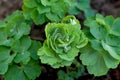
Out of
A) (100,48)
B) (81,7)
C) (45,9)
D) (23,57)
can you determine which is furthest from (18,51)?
(81,7)

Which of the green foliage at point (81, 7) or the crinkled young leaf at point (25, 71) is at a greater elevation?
the green foliage at point (81, 7)

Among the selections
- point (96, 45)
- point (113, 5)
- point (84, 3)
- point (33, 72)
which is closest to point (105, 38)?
point (96, 45)

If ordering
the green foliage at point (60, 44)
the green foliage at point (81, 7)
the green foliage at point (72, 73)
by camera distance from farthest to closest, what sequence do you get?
1. the green foliage at point (81, 7)
2. the green foliage at point (72, 73)
3. the green foliage at point (60, 44)

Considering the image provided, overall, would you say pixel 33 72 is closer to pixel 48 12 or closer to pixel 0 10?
pixel 48 12

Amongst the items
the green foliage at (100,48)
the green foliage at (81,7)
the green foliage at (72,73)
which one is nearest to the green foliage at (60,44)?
the green foliage at (100,48)

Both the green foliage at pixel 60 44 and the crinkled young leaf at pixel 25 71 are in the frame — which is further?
the crinkled young leaf at pixel 25 71

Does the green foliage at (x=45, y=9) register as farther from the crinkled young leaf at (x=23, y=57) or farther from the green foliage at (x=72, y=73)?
the green foliage at (x=72, y=73)

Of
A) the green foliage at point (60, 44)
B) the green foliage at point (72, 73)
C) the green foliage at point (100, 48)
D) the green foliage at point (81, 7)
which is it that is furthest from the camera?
the green foliage at point (81, 7)

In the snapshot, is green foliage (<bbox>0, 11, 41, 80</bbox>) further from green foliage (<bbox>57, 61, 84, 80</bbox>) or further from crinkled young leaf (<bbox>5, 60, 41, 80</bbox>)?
green foliage (<bbox>57, 61, 84, 80</bbox>)
